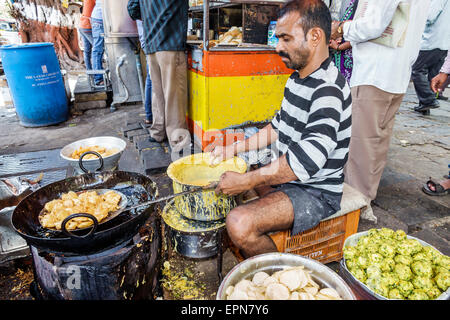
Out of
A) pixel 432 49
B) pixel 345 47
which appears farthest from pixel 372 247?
pixel 432 49

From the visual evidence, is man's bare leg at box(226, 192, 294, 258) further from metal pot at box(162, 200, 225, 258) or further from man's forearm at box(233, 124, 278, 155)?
man's forearm at box(233, 124, 278, 155)

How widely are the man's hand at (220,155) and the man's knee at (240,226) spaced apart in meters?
0.65

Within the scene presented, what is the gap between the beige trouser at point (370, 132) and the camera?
287cm

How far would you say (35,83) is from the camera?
566 centimetres

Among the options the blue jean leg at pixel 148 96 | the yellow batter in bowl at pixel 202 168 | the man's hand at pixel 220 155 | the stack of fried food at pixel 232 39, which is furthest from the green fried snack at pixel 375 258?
the blue jean leg at pixel 148 96

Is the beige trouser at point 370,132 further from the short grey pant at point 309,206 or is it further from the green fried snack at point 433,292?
the green fried snack at point 433,292

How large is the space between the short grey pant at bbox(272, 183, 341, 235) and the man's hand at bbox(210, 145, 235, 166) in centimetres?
72

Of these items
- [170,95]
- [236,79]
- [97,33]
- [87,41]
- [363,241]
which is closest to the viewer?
[363,241]

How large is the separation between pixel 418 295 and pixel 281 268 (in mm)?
738

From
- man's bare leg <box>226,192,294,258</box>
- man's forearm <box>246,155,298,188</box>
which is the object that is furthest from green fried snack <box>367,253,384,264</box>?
man's forearm <box>246,155,298,188</box>

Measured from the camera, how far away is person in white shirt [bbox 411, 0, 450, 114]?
564 centimetres

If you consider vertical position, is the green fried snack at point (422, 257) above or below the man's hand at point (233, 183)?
below

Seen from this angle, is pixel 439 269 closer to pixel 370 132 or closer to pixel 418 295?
pixel 418 295
